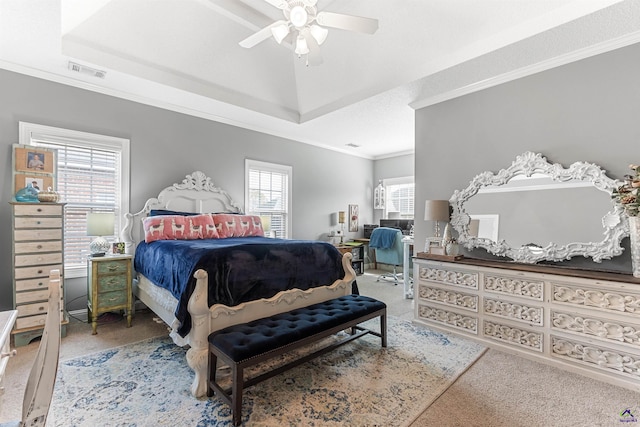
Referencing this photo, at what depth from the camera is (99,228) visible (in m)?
3.24

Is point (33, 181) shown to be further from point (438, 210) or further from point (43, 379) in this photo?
point (438, 210)

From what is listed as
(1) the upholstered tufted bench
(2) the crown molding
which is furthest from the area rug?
(2) the crown molding

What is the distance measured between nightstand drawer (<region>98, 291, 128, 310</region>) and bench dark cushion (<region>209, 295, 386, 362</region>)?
1.85 m

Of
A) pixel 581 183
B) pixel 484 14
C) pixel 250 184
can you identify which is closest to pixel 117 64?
pixel 250 184

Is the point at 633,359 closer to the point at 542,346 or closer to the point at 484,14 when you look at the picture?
the point at 542,346

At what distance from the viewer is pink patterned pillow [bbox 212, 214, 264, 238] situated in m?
3.99

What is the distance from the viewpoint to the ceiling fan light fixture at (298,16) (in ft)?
6.74

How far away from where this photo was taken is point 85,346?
9.07 ft

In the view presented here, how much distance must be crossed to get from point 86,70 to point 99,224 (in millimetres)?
1647

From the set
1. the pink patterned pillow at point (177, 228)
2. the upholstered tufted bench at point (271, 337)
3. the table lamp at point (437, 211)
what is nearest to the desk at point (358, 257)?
the table lamp at point (437, 211)

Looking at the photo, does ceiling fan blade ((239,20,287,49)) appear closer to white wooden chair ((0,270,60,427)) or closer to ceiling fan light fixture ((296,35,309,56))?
ceiling fan light fixture ((296,35,309,56))

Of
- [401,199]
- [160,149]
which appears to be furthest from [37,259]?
[401,199]

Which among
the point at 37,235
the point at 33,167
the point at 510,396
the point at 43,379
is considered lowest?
the point at 510,396

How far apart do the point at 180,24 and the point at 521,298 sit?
4.24 metres
